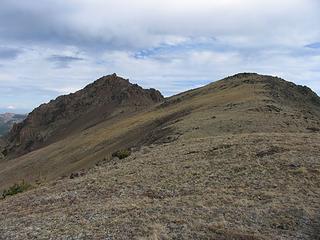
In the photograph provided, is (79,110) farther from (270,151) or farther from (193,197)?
(193,197)

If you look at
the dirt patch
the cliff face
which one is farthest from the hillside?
the cliff face

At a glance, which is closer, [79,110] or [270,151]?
[270,151]

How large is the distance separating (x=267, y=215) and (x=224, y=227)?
1.43 m

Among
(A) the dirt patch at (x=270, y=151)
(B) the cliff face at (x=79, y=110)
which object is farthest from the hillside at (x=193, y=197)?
(B) the cliff face at (x=79, y=110)

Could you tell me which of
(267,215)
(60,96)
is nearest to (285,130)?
(267,215)

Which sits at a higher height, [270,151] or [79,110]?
[79,110]

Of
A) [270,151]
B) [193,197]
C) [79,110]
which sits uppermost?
[79,110]

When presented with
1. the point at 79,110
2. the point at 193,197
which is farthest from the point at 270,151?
the point at 79,110

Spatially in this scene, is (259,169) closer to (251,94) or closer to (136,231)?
Result: (136,231)

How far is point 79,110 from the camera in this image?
89.6 m

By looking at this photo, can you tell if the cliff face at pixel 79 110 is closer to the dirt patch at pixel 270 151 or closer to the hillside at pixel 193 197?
the hillside at pixel 193 197

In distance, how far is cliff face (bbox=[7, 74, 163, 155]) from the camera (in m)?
79.9

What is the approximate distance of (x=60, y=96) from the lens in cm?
10294

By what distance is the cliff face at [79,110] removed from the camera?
262 ft
